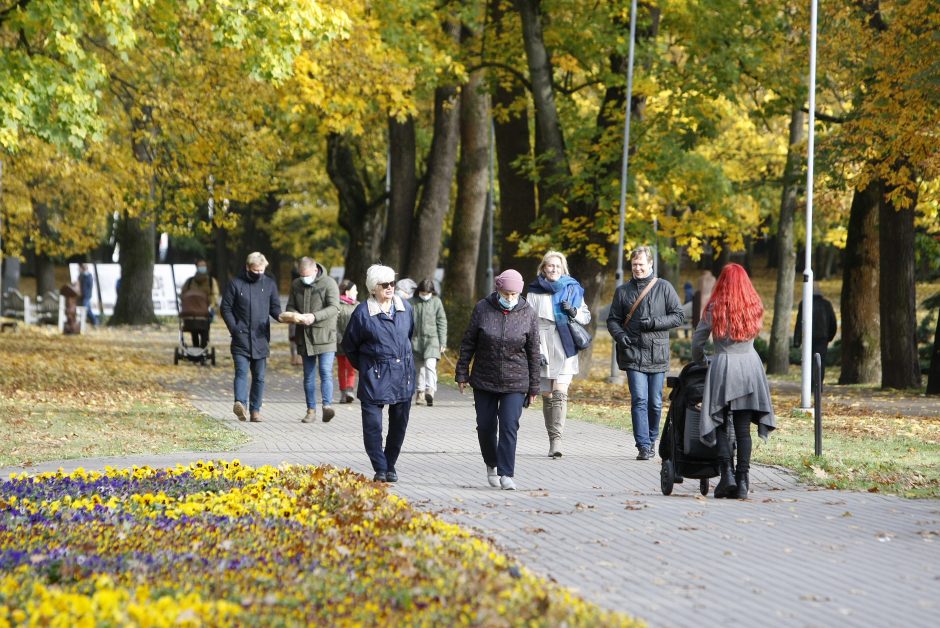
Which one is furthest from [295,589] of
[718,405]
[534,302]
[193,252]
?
[193,252]

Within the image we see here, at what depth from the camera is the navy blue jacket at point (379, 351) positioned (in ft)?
36.4

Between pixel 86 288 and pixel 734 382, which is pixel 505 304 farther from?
pixel 86 288

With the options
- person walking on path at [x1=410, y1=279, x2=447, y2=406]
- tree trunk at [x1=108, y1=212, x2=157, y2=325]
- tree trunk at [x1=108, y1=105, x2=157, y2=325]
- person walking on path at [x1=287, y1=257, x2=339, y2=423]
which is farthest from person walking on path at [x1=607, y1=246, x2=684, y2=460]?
tree trunk at [x1=108, y1=212, x2=157, y2=325]

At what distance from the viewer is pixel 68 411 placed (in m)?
17.2

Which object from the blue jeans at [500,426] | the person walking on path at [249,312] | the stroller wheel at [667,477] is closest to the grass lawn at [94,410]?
the person walking on path at [249,312]

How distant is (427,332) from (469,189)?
1262cm

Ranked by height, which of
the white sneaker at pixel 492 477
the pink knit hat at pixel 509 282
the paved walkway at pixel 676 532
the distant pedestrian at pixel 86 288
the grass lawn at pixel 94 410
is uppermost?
the distant pedestrian at pixel 86 288

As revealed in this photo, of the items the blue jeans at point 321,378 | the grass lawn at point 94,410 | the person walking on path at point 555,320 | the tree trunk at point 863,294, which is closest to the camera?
the person walking on path at point 555,320

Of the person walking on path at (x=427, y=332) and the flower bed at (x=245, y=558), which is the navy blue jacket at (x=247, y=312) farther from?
the flower bed at (x=245, y=558)

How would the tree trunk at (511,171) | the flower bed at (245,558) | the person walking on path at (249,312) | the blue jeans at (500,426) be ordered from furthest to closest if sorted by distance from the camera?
the tree trunk at (511,171), the person walking on path at (249,312), the blue jeans at (500,426), the flower bed at (245,558)

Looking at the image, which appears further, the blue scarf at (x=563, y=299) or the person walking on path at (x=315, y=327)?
the person walking on path at (x=315, y=327)

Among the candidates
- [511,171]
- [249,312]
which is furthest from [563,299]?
[511,171]

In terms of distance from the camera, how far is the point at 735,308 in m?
10.4

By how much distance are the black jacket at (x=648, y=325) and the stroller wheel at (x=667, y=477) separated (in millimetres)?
2449
